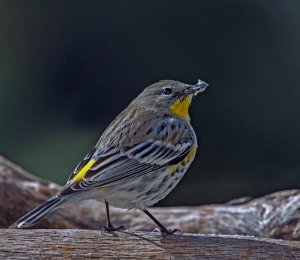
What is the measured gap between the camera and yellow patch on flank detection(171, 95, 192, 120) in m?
6.98

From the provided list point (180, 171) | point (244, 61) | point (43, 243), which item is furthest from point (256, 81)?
point (43, 243)

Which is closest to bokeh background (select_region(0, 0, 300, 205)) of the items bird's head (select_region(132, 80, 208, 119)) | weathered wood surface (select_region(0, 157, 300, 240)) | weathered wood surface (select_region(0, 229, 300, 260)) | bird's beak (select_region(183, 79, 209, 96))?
weathered wood surface (select_region(0, 157, 300, 240))

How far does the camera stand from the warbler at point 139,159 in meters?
6.25

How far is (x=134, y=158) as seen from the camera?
649 cm

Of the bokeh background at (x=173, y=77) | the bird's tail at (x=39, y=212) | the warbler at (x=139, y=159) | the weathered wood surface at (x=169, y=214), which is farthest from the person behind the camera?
the bokeh background at (x=173, y=77)

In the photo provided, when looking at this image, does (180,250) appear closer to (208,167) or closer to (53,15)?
(208,167)

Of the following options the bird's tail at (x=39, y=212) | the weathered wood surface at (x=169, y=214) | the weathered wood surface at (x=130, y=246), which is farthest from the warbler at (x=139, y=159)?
the weathered wood surface at (x=169, y=214)

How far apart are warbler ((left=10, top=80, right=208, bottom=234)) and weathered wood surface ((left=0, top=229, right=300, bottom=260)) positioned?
0.51ft

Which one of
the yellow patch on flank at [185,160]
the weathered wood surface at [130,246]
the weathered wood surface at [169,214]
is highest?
the yellow patch on flank at [185,160]

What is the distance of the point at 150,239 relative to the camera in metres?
6.07

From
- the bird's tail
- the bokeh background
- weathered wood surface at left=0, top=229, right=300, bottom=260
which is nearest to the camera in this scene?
weathered wood surface at left=0, top=229, right=300, bottom=260

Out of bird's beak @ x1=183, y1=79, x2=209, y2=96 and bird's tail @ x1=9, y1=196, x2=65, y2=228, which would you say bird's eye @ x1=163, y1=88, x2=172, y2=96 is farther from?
bird's tail @ x1=9, y1=196, x2=65, y2=228

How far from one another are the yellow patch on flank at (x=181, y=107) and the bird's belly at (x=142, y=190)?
0.51 m

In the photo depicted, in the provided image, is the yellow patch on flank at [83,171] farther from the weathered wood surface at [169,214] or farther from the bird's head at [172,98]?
the weathered wood surface at [169,214]
